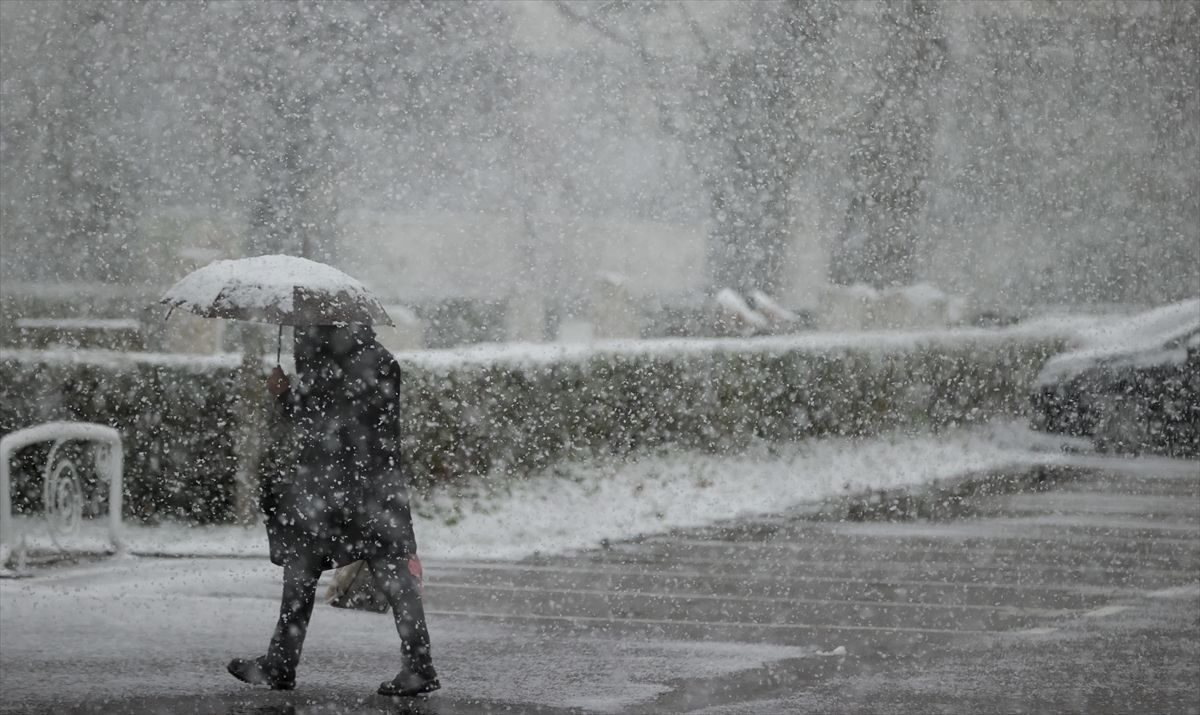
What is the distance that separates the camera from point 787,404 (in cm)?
1417

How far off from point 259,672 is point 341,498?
2.20 feet

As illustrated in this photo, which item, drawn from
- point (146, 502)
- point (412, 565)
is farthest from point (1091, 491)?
point (412, 565)

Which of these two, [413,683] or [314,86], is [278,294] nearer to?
[413,683]

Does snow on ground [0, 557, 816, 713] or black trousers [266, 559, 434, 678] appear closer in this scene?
black trousers [266, 559, 434, 678]

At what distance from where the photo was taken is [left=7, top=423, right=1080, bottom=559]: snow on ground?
952cm

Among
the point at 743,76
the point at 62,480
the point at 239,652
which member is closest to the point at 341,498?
the point at 239,652

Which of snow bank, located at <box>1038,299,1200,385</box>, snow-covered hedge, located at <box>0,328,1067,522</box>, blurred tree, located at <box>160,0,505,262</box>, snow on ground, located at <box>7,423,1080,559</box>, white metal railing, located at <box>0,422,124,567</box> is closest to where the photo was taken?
white metal railing, located at <box>0,422,124,567</box>

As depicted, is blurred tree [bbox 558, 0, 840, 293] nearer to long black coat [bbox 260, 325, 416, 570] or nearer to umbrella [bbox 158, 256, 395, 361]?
umbrella [bbox 158, 256, 395, 361]

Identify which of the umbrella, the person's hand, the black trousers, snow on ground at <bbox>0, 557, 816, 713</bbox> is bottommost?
snow on ground at <bbox>0, 557, 816, 713</bbox>

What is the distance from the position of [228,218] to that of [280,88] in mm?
4810

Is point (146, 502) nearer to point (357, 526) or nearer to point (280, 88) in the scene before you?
point (357, 526)

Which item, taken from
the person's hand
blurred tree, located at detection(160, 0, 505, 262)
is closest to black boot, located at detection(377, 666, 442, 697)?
the person's hand

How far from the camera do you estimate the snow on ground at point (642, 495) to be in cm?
952

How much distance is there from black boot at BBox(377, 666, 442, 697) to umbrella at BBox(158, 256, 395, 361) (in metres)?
1.27
